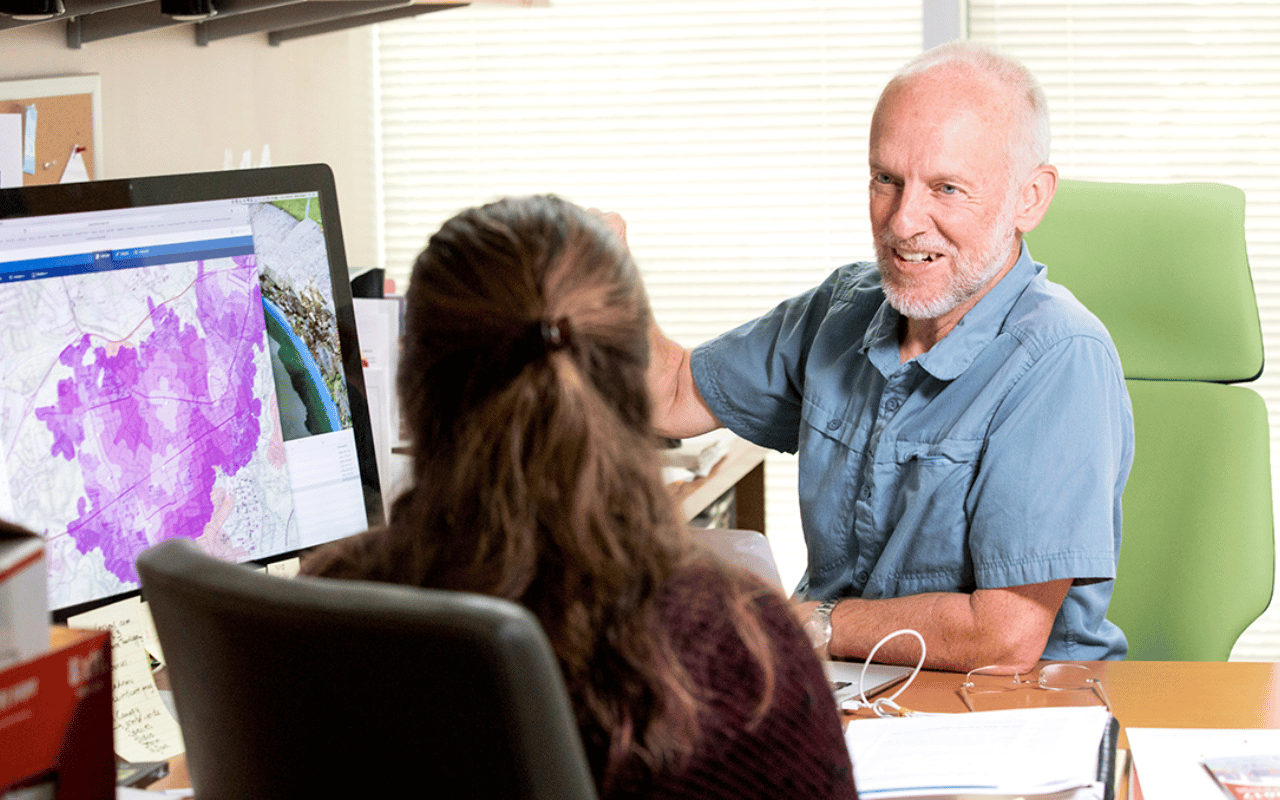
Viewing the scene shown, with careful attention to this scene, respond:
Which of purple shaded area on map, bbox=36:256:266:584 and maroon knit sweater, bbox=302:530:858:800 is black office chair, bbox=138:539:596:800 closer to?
maroon knit sweater, bbox=302:530:858:800

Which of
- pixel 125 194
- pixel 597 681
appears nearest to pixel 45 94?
pixel 125 194

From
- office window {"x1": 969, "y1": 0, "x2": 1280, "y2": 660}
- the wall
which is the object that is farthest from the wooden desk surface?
the wall

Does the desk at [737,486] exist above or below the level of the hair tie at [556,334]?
below

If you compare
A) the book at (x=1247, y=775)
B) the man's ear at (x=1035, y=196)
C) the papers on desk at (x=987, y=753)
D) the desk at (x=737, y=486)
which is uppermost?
the man's ear at (x=1035, y=196)

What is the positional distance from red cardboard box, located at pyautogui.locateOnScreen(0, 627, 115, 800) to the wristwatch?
0.79 metres

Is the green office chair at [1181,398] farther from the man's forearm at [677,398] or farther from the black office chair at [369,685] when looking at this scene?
the black office chair at [369,685]

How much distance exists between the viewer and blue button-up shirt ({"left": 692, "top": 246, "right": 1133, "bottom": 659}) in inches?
50.0

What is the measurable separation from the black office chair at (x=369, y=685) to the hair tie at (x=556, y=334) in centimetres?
16

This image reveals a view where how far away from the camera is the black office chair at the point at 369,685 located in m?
0.48

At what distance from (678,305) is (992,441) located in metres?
1.87

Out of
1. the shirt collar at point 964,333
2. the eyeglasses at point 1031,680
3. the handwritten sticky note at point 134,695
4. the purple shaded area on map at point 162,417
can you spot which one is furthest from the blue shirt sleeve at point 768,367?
the handwritten sticky note at point 134,695

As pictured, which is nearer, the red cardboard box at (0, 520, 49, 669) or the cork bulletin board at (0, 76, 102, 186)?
the red cardboard box at (0, 520, 49, 669)

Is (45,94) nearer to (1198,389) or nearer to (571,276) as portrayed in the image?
(571,276)

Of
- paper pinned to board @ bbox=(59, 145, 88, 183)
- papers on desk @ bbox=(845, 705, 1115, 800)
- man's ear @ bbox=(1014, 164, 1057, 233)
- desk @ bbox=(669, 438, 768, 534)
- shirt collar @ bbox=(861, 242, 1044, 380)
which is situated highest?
paper pinned to board @ bbox=(59, 145, 88, 183)
